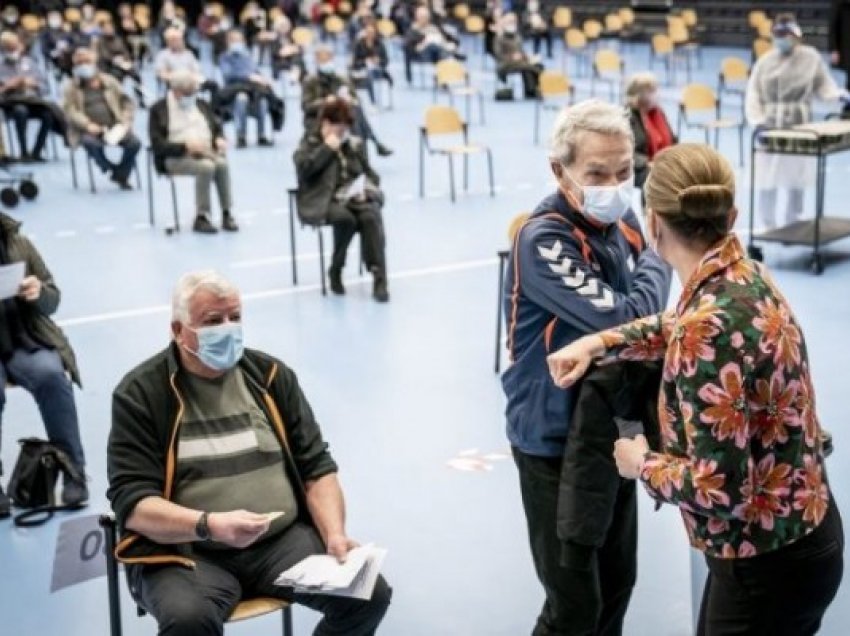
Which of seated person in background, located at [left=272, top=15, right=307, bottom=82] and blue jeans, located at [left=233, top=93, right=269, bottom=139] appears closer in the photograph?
Result: blue jeans, located at [left=233, top=93, right=269, bottom=139]

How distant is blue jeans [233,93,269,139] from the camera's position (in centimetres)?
1558

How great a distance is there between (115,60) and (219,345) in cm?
1633

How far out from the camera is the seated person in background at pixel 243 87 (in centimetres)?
1561

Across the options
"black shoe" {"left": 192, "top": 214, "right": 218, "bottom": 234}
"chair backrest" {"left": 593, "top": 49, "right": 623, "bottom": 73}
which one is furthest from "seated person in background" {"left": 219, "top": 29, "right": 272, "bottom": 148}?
"black shoe" {"left": 192, "top": 214, "right": 218, "bottom": 234}

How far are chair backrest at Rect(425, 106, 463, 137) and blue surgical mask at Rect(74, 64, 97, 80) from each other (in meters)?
3.33

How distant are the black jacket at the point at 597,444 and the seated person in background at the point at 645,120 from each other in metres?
6.70

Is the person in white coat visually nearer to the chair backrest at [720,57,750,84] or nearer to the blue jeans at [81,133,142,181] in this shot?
the chair backrest at [720,57,750,84]

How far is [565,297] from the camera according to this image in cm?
294

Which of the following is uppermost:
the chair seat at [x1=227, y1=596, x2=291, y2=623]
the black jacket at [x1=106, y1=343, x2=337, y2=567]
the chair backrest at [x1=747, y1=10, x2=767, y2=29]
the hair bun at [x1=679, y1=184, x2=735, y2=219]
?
the chair backrest at [x1=747, y1=10, x2=767, y2=29]

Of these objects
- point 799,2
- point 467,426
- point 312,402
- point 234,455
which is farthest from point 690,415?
point 799,2

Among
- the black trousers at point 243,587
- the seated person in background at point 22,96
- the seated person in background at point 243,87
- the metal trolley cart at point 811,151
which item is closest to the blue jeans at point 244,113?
the seated person in background at point 243,87

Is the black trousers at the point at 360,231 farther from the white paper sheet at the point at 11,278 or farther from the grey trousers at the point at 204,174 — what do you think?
the white paper sheet at the point at 11,278

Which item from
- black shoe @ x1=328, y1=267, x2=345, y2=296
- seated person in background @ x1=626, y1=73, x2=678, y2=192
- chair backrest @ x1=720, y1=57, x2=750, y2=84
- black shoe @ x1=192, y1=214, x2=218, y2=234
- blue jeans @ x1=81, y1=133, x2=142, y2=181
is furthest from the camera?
chair backrest @ x1=720, y1=57, x2=750, y2=84

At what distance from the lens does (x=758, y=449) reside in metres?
2.39
